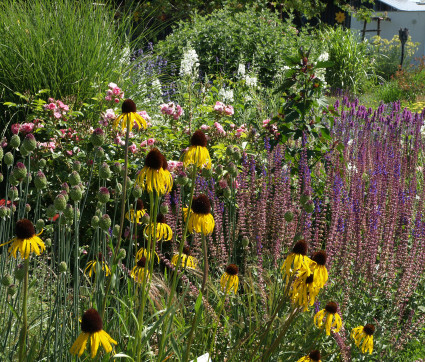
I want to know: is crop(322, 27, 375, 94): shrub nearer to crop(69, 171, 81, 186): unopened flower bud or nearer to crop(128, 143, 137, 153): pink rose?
crop(128, 143, 137, 153): pink rose

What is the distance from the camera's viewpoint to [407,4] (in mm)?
27328

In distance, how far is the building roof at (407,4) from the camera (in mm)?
25797

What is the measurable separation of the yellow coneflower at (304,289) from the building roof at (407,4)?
26.3 metres

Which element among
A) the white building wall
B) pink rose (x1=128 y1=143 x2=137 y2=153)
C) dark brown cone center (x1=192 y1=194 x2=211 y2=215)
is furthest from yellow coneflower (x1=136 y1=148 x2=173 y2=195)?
the white building wall

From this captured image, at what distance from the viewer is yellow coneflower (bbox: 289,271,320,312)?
72.2 inches

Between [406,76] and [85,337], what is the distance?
1405 cm

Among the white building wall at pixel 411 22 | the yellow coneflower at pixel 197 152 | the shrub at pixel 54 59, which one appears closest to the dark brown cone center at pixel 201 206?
the yellow coneflower at pixel 197 152

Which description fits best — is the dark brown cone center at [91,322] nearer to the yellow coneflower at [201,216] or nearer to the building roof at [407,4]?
the yellow coneflower at [201,216]

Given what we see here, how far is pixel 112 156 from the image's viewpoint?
4.35 meters

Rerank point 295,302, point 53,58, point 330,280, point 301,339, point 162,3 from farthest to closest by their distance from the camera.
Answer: point 162,3, point 53,58, point 330,280, point 301,339, point 295,302

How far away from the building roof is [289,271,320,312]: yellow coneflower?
2627 cm

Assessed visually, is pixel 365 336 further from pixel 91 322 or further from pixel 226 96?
pixel 226 96

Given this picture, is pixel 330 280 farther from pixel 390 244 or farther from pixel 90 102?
pixel 90 102

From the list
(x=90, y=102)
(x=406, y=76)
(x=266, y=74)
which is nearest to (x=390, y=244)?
(x=90, y=102)
